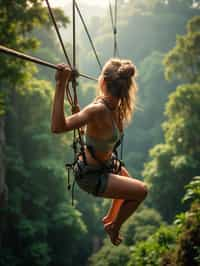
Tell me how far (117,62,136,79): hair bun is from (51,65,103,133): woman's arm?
41 centimetres

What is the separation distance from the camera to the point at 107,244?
21.8 meters

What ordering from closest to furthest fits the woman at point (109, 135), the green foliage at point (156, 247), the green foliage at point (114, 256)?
1. the woman at point (109, 135)
2. the green foliage at point (156, 247)
3. the green foliage at point (114, 256)

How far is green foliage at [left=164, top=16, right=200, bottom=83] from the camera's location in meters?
22.2

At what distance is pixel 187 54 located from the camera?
22.6 metres

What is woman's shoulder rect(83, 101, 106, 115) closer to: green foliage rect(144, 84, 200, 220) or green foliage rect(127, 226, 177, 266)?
green foliage rect(127, 226, 177, 266)

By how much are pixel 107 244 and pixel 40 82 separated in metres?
9.40

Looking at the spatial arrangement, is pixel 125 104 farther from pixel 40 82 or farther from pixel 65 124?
pixel 40 82

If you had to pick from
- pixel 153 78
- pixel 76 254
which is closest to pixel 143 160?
pixel 153 78

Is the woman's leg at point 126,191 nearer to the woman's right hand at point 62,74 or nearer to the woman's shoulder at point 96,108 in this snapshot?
the woman's shoulder at point 96,108

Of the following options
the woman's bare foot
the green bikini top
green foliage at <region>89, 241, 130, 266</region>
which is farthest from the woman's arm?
green foliage at <region>89, 241, 130, 266</region>

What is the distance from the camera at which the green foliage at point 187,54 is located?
22.2 m

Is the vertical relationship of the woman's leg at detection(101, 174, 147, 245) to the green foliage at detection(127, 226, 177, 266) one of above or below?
above

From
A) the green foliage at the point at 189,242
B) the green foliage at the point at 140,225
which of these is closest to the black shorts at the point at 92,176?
the green foliage at the point at 189,242

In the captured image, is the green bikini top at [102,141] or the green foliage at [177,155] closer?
the green bikini top at [102,141]
